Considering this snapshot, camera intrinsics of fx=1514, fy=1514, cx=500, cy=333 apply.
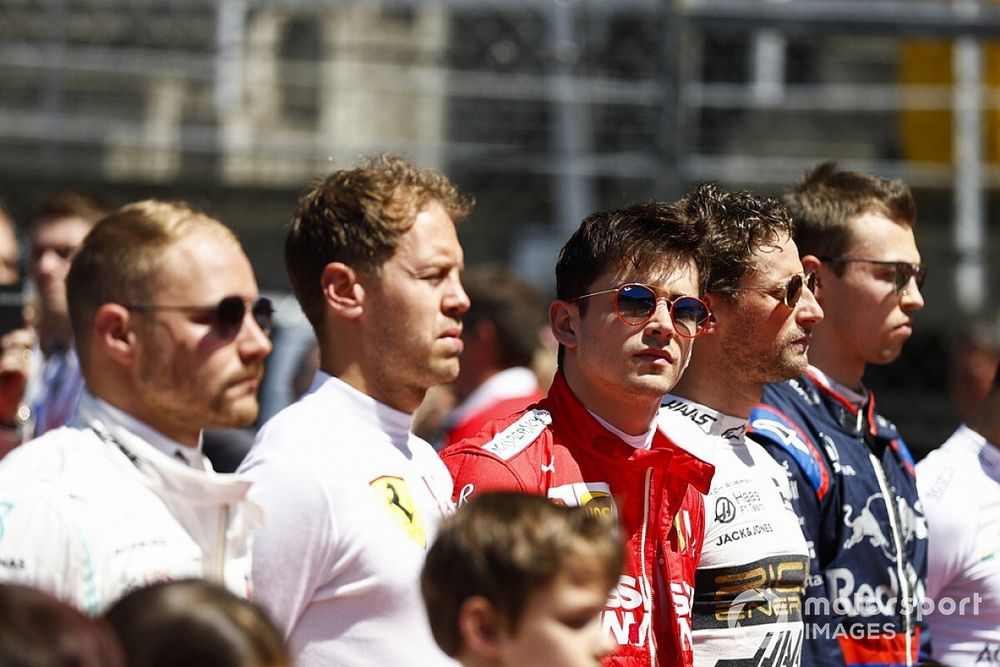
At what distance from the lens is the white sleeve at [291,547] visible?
3047 mm

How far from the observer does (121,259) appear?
311 centimetres

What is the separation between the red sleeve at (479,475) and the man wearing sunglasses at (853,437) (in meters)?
0.98

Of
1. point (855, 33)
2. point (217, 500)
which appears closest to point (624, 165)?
point (855, 33)

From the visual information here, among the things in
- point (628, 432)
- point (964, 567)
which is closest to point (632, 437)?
point (628, 432)

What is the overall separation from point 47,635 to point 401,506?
4.46 feet

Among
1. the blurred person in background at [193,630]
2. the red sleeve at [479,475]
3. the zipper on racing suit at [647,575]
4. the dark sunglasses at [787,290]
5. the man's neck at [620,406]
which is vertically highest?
the dark sunglasses at [787,290]

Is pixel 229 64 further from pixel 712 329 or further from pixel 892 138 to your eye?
pixel 712 329

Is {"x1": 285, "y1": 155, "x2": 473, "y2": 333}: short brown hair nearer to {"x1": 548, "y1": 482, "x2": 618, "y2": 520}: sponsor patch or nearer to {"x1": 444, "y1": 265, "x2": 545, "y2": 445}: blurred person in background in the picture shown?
{"x1": 548, "y1": 482, "x2": 618, "y2": 520}: sponsor patch

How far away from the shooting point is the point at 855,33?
5.89 meters

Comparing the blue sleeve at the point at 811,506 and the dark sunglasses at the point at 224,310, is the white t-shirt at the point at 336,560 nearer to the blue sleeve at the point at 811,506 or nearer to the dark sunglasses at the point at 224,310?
the dark sunglasses at the point at 224,310

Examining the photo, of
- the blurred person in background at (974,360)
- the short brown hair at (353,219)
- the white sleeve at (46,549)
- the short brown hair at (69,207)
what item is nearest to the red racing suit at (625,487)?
the short brown hair at (353,219)

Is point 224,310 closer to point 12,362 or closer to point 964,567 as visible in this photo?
point 12,362

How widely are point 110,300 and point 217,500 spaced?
1.53 ft

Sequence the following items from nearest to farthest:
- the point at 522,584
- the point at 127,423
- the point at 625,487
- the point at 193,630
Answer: the point at 193,630, the point at 522,584, the point at 127,423, the point at 625,487
